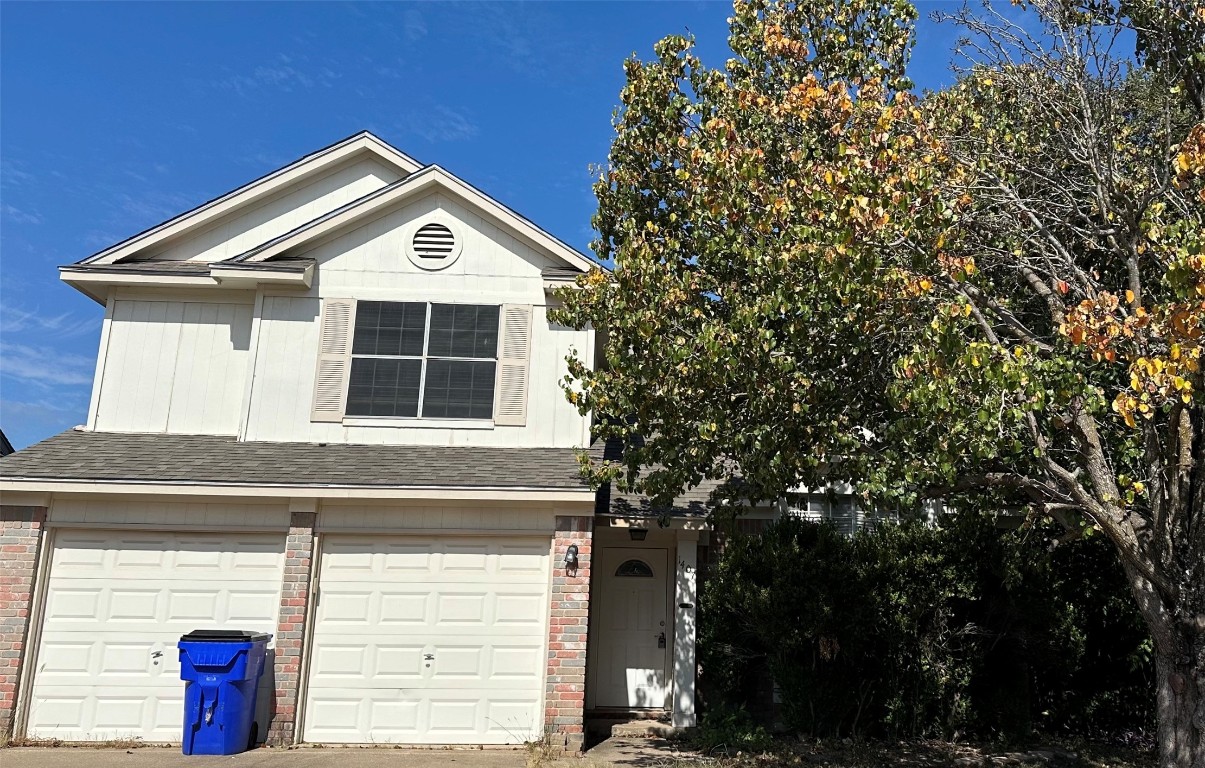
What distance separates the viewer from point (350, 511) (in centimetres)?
1099

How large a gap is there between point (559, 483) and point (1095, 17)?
747 centimetres

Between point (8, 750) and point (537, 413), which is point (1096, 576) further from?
point (8, 750)

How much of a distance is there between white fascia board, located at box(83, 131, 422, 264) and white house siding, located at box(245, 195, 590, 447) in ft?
6.98

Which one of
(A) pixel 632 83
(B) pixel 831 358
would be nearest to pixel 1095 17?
(B) pixel 831 358

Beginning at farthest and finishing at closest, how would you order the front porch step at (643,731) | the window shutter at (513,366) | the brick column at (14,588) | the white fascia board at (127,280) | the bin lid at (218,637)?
the white fascia board at (127,280), the window shutter at (513,366), the front porch step at (643,731), the brick column at (14,588), the bin lid at (218,637)

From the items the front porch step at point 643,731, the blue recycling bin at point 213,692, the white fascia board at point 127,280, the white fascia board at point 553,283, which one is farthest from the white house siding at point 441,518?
the white fascia board at point 127,280

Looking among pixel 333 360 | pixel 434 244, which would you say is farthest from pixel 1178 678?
pixel 333 360

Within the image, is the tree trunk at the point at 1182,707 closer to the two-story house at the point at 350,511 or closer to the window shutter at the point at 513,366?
the two-story house at the point at 350,511

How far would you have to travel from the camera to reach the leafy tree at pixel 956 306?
6.98 metres

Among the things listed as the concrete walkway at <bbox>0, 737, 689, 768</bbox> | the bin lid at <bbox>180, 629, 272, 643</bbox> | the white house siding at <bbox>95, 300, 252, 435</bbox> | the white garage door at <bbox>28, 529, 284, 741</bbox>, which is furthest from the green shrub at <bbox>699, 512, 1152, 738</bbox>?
the white house siding at <bbox>95, 300, 252, 435</bbox>

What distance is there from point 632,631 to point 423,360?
4.72 m

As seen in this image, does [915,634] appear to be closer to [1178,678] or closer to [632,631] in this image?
[632,631]

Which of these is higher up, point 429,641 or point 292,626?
point 292,626

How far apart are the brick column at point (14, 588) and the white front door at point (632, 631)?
6.94 metres
